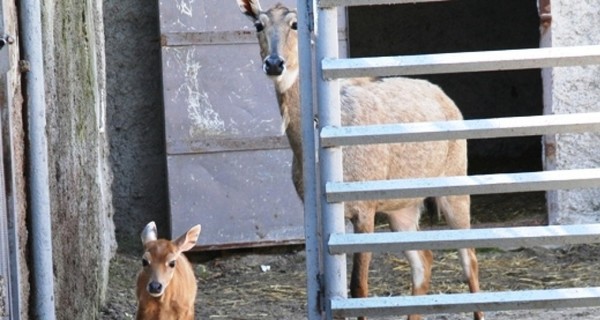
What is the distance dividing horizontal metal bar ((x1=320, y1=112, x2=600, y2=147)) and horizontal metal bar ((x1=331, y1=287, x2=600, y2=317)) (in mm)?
631

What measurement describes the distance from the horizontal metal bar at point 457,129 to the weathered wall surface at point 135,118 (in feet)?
18.0

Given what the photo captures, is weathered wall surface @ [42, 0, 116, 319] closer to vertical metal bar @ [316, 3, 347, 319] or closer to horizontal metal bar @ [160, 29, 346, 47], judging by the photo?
horizontal metal bar @ [160, 29, 346, 47]

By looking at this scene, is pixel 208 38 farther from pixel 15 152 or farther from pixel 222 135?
pixel 15 152

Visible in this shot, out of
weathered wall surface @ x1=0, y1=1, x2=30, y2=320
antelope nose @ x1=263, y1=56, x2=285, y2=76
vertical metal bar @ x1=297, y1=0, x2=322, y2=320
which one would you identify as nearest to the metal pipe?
weathered wall surface @ x1=0, y1=1, x2=30, y2=320

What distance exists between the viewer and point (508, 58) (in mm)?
5387

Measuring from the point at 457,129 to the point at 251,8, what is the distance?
334cm

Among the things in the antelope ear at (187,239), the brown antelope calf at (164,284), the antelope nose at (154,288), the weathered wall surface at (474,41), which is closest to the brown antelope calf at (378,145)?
the antelope ear at (187,239)

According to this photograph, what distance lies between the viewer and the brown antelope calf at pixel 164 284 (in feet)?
23.2

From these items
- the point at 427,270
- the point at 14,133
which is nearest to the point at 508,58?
the point at 14,133

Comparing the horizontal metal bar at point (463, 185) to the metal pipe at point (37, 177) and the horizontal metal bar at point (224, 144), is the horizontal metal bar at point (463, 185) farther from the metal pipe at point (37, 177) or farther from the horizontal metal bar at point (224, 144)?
the horizontal metal bar at point (224, 144)

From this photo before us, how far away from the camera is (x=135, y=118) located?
10.8m

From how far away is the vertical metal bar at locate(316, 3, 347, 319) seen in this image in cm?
539

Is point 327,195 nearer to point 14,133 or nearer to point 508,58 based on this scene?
point 508,58

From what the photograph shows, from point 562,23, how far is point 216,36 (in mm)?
2663
